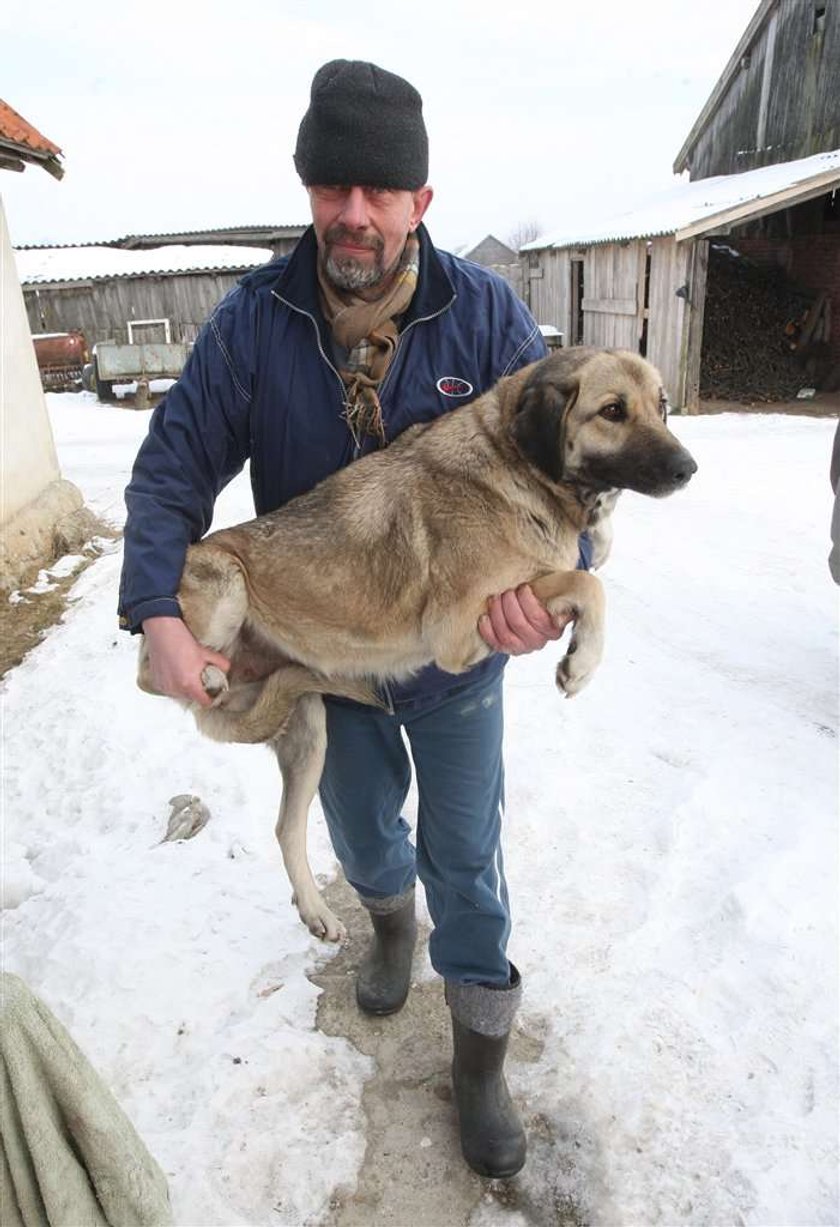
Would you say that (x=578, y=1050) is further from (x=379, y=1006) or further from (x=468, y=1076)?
(x=379, y=1006)

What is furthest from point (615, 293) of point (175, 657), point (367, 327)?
point (175, 657)

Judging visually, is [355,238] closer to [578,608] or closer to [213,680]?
[578,608]

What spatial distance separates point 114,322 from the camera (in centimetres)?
2472

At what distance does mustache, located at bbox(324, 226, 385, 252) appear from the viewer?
2.39 meters

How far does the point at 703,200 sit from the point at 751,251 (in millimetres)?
3262

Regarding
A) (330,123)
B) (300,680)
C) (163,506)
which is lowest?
(300,680)

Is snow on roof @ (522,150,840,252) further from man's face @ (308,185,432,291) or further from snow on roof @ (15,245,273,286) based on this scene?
man's face @ (308,185,432,291)

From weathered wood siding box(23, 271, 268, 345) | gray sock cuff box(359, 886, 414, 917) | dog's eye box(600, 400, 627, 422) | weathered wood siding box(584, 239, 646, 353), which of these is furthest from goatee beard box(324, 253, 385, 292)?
weathered wood siding box(23, 271, 268, 345)

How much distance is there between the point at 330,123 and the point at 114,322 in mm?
25037

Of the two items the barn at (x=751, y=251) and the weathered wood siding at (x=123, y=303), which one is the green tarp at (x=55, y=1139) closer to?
the barn at (x=751, y=251)

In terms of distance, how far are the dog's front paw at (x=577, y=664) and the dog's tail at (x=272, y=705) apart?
634 mm

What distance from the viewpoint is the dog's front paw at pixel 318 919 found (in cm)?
334

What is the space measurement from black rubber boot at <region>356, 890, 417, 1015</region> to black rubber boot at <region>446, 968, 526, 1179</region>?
19.7 inches

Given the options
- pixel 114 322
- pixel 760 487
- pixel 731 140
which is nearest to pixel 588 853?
pixel 760 487
